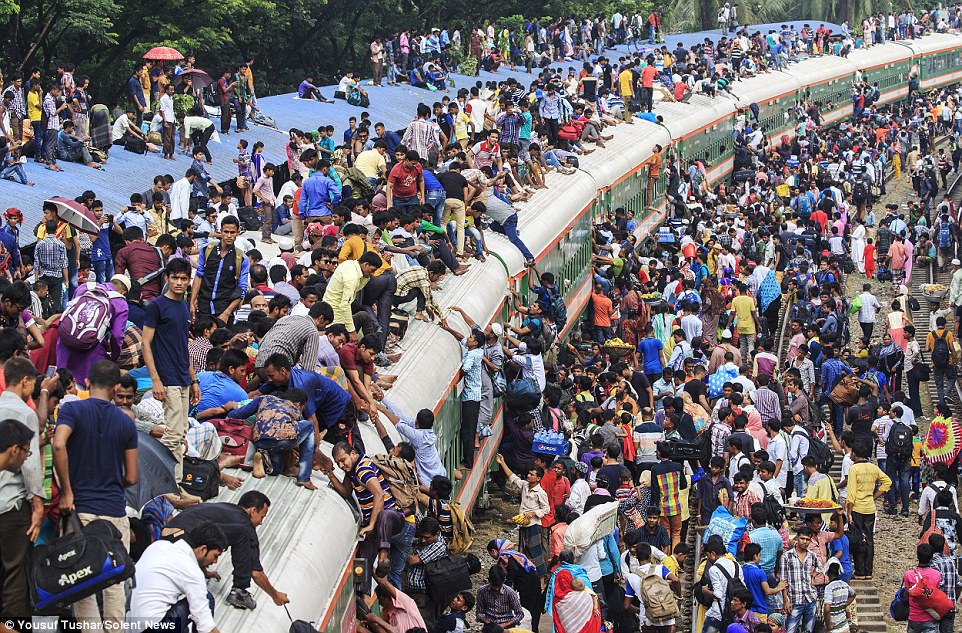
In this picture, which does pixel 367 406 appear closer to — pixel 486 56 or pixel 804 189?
pixel 804 189

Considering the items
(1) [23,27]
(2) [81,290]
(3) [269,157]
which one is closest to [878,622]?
(2) [81,290]

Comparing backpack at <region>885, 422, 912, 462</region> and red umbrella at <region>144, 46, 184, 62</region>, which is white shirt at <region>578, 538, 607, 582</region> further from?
red umbrella at <region>144, 46, 184, 62</region>

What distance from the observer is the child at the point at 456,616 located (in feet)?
32.2

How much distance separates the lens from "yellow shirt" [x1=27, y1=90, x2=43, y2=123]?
19.8 meters

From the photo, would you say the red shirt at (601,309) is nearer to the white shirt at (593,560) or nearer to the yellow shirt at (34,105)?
the yellow shirt at (34,105)

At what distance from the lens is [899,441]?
1559cm

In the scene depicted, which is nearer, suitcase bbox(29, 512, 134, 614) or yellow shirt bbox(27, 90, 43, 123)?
suitcase bbox(29, 512, 134, 614)

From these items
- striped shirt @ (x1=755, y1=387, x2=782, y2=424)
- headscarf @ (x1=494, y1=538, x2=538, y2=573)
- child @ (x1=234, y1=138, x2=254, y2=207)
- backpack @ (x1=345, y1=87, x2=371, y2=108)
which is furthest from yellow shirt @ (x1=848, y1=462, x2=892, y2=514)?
backpack @ (x1=345, y1=87, x2=371, y2=108)

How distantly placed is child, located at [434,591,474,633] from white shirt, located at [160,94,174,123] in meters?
11.5

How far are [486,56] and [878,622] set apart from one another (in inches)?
1004

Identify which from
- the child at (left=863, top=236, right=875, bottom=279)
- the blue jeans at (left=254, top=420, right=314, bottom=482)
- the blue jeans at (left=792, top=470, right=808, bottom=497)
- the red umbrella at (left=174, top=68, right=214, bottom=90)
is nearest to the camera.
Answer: the blue jeans at (left=254, top=420, right=314, bottom=482)

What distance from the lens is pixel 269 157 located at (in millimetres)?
21531

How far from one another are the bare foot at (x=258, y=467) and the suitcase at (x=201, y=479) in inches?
16.2

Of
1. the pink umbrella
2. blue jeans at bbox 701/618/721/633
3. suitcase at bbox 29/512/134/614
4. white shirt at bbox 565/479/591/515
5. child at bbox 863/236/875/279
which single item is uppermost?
suitcase at bbox 29/512/134/614
